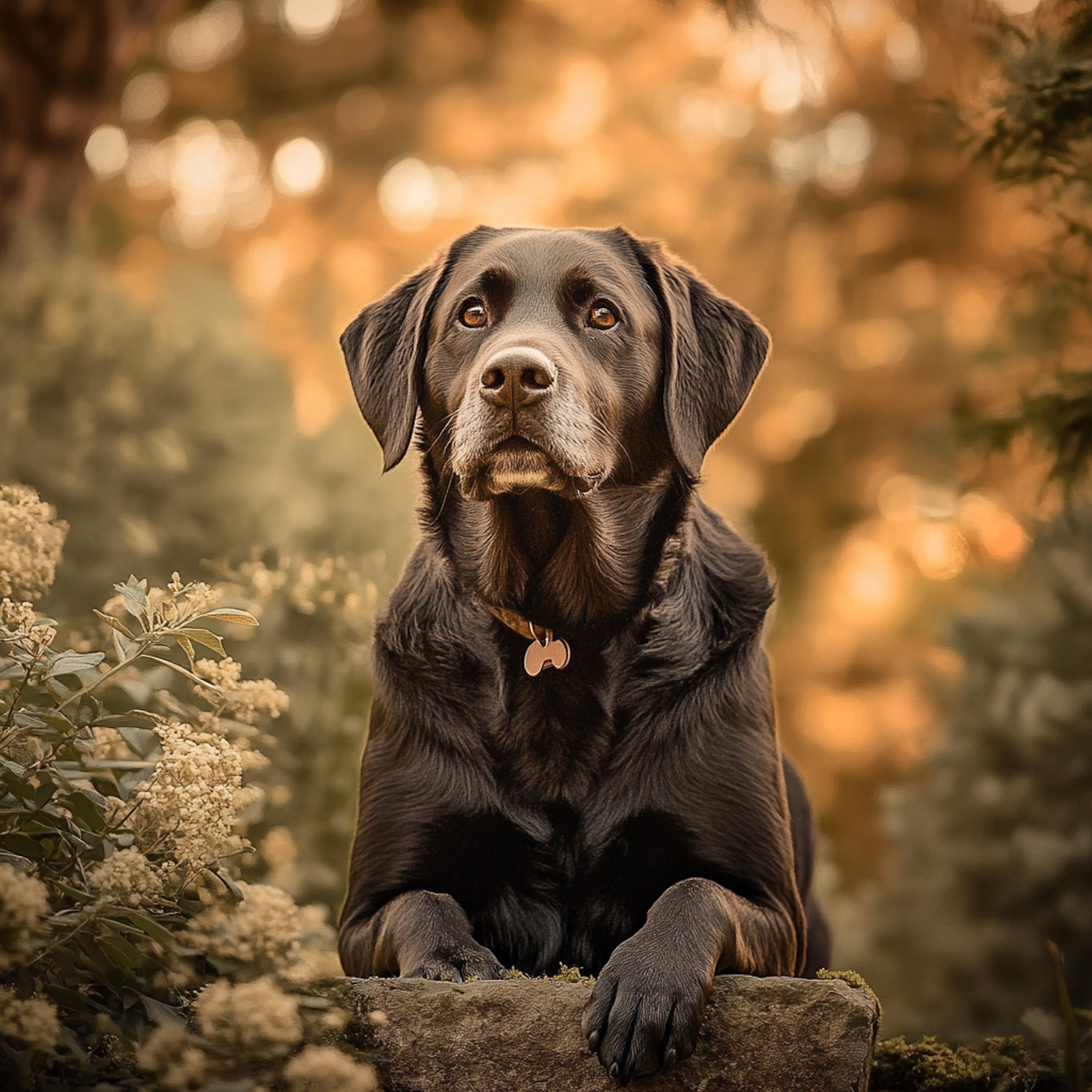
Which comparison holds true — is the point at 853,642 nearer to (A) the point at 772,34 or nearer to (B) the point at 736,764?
(A) the point at 772,34

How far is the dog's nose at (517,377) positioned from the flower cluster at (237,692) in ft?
2.58

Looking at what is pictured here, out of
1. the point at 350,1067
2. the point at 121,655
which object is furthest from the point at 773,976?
the point at 121,655

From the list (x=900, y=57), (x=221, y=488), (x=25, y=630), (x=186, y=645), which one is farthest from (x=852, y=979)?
(x=900, y=57)

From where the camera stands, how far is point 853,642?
40.2 ft

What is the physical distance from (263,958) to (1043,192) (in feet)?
10.6

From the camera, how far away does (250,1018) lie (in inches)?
78.6

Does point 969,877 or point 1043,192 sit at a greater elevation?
point 1043,192

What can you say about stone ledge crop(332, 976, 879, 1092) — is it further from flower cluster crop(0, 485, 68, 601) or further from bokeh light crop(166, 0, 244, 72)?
bokeh light crop(166, 0, 244, 72)

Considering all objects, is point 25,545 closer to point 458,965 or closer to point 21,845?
point 21,845

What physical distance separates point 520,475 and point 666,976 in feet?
3.72

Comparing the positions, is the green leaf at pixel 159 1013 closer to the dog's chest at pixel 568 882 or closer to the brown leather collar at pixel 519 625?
the dog's chest at pixel 568 882

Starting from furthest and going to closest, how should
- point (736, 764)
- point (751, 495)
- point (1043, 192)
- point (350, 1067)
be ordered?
1. point (751, 495)
2. point (1043, 192)
3. point (736, 764)
4. point (350, 1067)

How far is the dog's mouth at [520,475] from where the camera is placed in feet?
9.39

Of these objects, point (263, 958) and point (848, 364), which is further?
point (848, 364)
